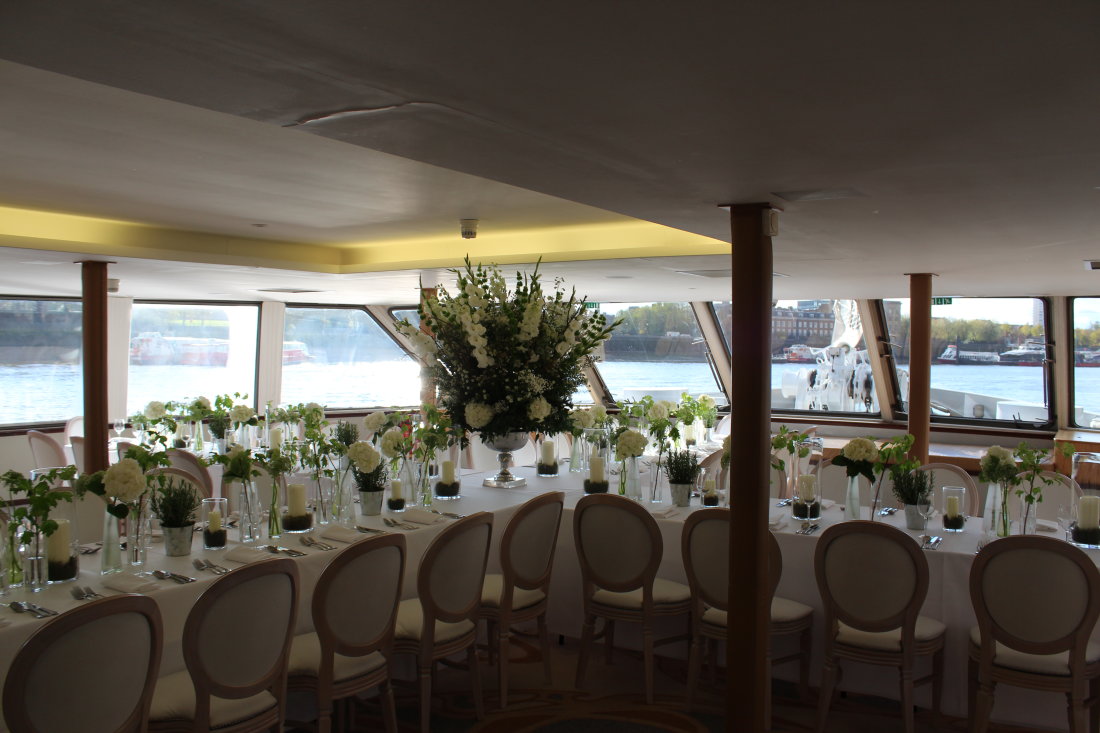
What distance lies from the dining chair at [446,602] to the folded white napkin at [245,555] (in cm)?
71

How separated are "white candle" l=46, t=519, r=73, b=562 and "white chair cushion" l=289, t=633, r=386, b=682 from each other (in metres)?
1.06

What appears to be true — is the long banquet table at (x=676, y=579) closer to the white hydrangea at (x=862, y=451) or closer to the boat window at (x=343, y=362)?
the white hydrangea at (x=862, y=451)

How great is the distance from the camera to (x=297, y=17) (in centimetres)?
153

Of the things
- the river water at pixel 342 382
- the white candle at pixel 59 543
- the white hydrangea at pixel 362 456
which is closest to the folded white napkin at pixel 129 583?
the white candle at pixel 59 543

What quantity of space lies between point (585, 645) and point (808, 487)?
160 centimetres

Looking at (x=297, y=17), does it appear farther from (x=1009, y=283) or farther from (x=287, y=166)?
(x=1009, y=283)

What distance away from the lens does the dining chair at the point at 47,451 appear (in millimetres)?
9375

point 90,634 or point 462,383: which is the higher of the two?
point 462,383

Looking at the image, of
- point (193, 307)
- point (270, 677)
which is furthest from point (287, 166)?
point (193, 307)

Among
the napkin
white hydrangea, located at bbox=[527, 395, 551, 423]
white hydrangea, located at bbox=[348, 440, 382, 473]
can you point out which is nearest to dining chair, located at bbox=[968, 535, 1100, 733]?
white hydrangea, located at bbox=[527, 395, 551, 423]

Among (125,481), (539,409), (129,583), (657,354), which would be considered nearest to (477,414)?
(539,409)

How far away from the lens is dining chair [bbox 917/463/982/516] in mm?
5656

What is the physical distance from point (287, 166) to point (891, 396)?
952 cm

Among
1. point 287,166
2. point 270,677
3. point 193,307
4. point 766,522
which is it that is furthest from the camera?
point 193,307
